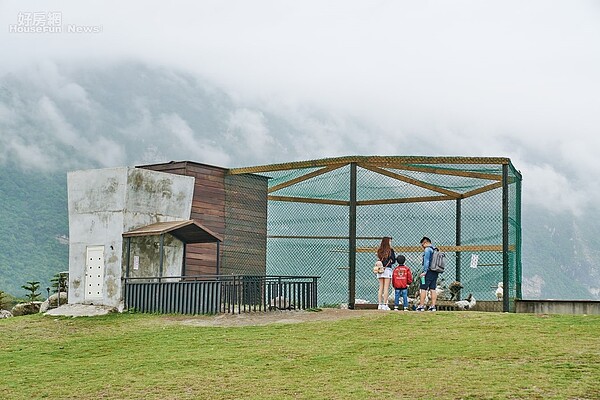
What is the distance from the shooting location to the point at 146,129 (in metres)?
137

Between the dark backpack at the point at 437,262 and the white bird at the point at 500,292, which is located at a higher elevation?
the dark backpack at the point at 437,262

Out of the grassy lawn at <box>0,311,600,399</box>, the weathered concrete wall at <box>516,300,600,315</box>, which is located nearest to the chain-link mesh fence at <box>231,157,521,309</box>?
the weathered concrete wall at <box>516,300,600,315</box>

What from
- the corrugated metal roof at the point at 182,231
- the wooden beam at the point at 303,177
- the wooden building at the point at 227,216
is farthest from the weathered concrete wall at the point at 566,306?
the wooden building at the point at 227,216

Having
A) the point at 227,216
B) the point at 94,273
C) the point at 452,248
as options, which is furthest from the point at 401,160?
the point at 94,273

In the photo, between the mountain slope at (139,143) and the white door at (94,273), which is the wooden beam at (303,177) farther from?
the mountain slope at (139,143)

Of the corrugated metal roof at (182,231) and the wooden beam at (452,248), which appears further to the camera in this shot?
the corrugated metal roof at (182,231)

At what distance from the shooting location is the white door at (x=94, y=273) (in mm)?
22828

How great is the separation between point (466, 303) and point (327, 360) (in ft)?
30.5

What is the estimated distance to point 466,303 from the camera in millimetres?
22703

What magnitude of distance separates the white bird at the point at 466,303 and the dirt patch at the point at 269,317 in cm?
378

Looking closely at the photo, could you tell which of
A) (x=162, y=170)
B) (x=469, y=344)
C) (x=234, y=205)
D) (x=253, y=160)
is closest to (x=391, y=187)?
(x=234, y=205)

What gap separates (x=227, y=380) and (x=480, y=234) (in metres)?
12.1

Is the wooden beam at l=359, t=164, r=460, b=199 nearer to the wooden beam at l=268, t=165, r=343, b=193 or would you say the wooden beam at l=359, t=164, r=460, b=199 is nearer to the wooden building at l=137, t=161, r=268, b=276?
the wooden beam at l=268, t=165, r=343, b=193

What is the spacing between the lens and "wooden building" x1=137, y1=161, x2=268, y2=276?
83.6ft
